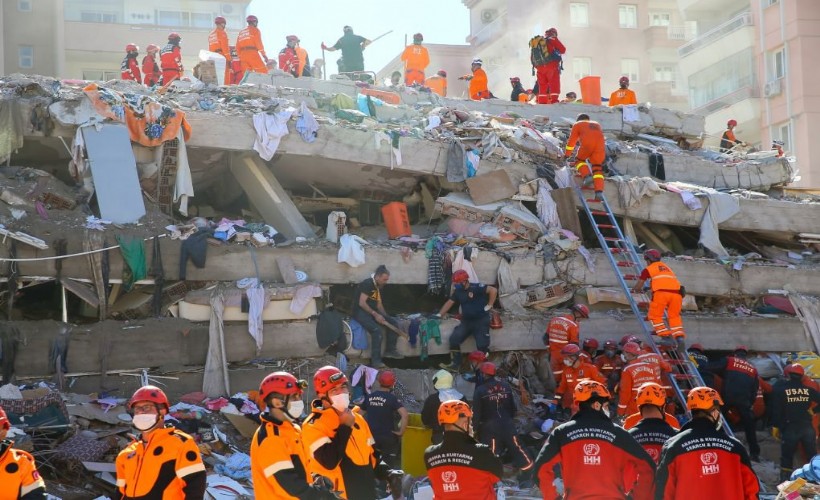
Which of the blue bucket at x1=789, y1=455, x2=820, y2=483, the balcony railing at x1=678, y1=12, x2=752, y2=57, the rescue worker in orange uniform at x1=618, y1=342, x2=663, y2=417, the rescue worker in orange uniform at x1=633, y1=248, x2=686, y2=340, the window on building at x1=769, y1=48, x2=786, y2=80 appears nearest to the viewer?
the blue bucket at x1=789, y1=455, x2=820, y2=483

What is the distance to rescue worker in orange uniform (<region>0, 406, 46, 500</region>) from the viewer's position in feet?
22.3

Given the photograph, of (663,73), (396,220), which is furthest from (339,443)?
(663,73)

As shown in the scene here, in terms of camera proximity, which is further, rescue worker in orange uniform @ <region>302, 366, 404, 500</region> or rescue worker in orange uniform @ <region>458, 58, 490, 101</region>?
rescue worker in orange uniform @ <region>458, 58, 490, 101</region>

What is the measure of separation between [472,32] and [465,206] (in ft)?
121

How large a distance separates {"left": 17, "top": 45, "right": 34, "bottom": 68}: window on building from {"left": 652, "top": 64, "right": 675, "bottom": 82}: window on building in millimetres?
25959

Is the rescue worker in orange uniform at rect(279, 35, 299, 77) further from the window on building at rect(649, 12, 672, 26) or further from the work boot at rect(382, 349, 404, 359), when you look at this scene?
the window on building at rect(649, 12, 672, 26)

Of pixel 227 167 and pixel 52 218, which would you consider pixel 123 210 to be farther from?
pixel 227 167

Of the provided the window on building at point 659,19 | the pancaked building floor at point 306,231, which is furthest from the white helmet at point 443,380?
the window on building at point 659,19

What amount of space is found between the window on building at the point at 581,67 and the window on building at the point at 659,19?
4.20 metres

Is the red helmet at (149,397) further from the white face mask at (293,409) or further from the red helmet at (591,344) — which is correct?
the red helmet at (591,344)

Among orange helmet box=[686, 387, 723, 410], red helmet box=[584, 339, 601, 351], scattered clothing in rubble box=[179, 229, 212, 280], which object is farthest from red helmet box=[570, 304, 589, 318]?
orange helmet box=[686, 387, 723, 410]

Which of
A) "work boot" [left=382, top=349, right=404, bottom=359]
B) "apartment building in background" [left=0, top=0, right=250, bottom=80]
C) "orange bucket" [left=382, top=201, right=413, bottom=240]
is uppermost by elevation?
"apartment building in background" [left=0, top=0, right=250, bottom=80]

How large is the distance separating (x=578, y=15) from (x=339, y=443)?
4194cm

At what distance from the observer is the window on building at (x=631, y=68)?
4709 cm
